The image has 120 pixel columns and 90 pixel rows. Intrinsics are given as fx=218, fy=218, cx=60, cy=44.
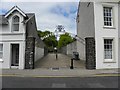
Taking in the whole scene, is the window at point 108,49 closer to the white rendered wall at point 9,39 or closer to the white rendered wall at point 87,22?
the white rendered wall at point 87,22

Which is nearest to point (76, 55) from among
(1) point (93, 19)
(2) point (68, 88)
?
(1) point (93, 19)

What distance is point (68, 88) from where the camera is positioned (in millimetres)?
10562

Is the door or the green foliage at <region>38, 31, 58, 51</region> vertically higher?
the green foliage at <region>38, 31, 58, 51</region>

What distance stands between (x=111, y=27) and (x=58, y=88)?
1336 centimetres

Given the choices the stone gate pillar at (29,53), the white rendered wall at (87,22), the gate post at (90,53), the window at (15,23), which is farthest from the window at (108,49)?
the window at (15,23)

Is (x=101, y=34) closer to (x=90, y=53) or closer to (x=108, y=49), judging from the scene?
(x=108, y=49)

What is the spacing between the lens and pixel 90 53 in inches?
826

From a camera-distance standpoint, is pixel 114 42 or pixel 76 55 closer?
pixel 114 42

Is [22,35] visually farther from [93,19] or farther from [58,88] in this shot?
[58,88]

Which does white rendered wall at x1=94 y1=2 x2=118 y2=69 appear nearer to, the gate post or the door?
the gate post

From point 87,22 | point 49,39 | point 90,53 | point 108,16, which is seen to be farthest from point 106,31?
point 49,39

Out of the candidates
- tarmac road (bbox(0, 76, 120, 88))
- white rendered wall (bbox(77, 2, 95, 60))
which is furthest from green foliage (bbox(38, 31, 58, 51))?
tarmac road (bbox(0, 76, 120, 88))

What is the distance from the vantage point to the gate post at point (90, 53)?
20.9m

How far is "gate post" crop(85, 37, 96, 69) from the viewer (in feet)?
68.4
